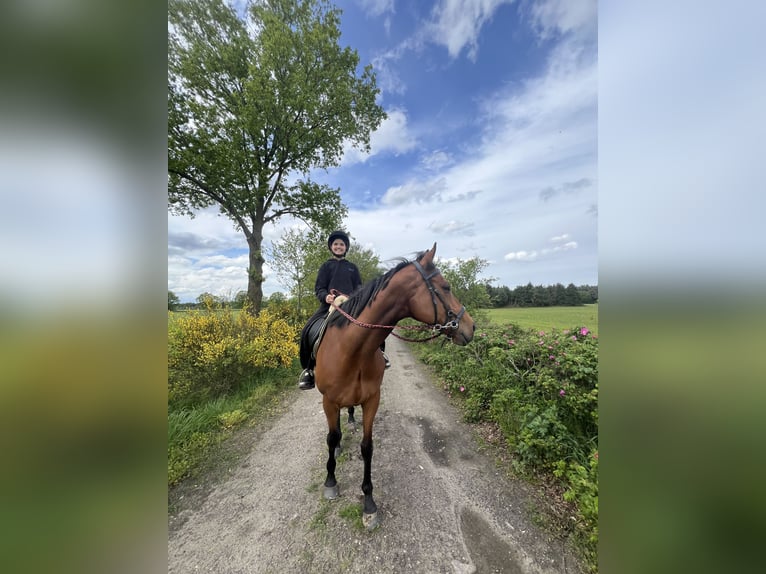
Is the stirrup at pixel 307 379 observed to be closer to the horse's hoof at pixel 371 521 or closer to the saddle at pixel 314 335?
the saddle at pixel 314 335

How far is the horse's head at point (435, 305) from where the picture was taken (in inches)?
107

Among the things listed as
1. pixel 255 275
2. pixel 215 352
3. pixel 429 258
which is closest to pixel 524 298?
pixel 255 275

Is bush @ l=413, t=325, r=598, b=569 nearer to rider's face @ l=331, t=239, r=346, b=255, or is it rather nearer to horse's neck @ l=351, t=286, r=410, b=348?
horse's neck @ l=351, t=286, r=410, b=348

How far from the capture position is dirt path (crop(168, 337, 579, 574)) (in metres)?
2.50

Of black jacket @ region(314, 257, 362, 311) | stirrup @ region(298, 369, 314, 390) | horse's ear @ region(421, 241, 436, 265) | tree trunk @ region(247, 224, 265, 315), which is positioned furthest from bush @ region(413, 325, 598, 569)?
tree trunk @ region(247, 224, 265, 315)

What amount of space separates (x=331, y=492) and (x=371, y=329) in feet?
7.66

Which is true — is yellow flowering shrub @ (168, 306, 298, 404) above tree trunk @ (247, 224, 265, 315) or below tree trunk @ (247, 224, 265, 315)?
below

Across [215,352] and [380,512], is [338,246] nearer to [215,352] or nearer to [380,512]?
[380,512]

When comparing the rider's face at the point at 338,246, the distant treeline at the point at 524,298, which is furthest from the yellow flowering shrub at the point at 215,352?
the rider's face at the point at 338,246

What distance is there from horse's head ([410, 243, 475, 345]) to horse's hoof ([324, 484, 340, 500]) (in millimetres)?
2626
